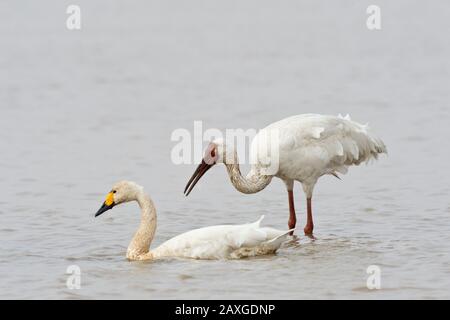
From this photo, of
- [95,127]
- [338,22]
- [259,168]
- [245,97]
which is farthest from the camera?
[338,22]

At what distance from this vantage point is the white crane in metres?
12.2

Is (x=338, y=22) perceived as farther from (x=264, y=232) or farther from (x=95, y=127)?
(x=264, y=232)

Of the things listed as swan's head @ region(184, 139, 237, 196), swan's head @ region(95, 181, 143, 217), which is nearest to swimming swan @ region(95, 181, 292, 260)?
swan's head @ region(95, 181, 143, 217)

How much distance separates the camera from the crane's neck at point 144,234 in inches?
436

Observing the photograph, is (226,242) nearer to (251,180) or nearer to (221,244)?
(221,244)

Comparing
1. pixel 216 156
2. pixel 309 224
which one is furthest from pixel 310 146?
pixel 216 156

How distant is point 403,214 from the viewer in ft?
43.2

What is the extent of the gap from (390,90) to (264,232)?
11503 millimetres

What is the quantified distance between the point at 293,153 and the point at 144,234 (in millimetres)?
1950

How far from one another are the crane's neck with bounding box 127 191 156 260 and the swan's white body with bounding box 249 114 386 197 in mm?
1468

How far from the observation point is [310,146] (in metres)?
12.4

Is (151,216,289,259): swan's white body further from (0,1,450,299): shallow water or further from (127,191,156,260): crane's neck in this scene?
(127,191,156,260): crane's neck
